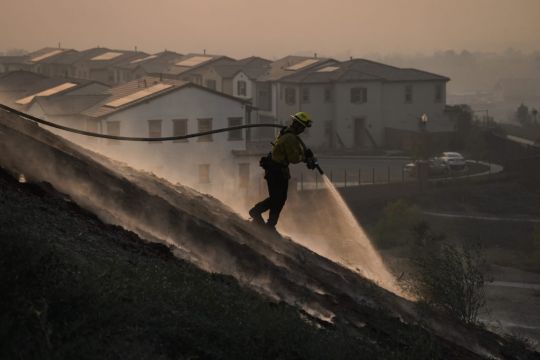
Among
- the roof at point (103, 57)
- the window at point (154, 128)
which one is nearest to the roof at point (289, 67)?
the roof at point (103, 57)

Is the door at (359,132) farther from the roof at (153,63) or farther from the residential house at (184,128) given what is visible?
the roof at (153,63)

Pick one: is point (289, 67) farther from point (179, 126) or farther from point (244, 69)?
point (179, 126)

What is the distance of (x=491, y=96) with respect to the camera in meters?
195

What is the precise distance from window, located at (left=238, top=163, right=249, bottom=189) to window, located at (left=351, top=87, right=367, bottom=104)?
1837 centimetres

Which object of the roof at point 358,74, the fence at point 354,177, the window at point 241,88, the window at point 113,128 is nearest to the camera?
the window at point 113,128

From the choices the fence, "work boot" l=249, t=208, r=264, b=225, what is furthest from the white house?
"work boot" l=249, t=208, r=264, b=225

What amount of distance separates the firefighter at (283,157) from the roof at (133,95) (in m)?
30.0

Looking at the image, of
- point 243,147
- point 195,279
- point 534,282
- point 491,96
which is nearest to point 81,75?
point 243,147

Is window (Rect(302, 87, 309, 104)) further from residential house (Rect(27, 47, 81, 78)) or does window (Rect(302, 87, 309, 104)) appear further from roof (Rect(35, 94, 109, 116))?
residential house (Rect(27, 47, 81, 78))

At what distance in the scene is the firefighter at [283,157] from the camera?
1250cm

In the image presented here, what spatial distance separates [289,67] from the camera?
221ft

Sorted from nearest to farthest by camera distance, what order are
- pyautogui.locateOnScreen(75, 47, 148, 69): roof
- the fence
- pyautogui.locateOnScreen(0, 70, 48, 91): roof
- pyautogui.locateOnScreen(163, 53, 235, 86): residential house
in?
the fence, pyautogui.locateOnScreen(0, 70, 48, 91): roof, pyautogui.locateOnScreen(163, 53, 235, 86): residential house, pyautogui.locateOnScreen(75, 47, 148, 69): roof

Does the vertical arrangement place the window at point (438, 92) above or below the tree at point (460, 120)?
above

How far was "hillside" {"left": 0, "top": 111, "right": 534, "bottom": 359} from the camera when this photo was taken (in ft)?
22.4
